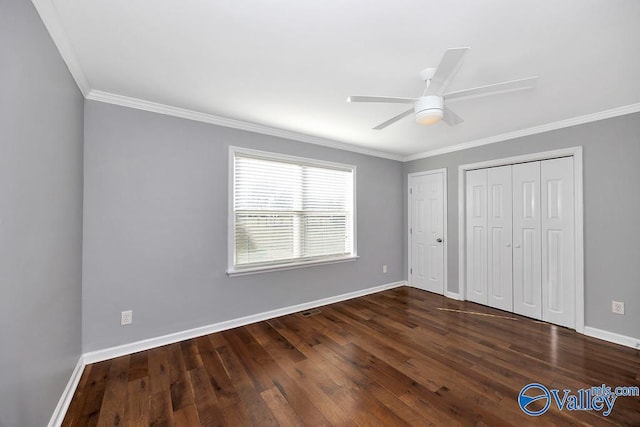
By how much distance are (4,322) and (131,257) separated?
1.42 meters

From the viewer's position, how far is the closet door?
3203mm

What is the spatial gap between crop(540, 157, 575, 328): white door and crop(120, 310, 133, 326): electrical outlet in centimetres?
456

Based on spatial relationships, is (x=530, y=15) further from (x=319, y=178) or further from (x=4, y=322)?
(x=4, y=322)

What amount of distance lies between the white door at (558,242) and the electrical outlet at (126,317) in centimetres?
456

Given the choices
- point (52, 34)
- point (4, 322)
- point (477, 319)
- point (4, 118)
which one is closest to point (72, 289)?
point (4, 322)

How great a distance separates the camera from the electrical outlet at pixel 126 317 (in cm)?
239

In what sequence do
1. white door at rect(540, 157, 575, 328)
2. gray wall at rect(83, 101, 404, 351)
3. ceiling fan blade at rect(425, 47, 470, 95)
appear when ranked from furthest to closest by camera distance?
white door at rect(540, 157, 575, 328) → gray wall at rect(83, 101, 404, 351) → ceiling fan blade at rect(425, 47, 470, 95)

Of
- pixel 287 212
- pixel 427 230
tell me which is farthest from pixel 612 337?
pixel 287 212

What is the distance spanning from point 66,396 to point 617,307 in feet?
15.9

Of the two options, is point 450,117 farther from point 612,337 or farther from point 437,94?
point 612,337

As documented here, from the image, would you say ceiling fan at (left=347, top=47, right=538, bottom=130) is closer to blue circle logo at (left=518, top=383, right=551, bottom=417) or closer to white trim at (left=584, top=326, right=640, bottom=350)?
blue circle logo at (left=518, top=383, right=551, bottom=417)

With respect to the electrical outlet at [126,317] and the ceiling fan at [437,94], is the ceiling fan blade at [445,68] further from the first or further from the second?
the electrical outlet at [126,317]

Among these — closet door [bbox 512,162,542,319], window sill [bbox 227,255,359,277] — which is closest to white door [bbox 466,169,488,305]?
closet door [bbox 512,162,542,319]

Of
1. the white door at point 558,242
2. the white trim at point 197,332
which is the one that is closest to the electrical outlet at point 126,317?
the white trim at point 197,332
